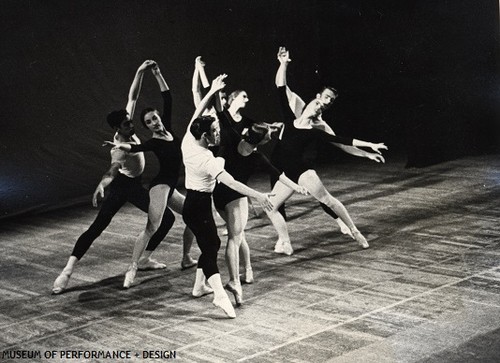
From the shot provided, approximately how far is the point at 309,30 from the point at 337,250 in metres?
6.19

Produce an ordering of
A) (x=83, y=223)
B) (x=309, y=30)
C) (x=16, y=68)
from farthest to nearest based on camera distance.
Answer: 1. (x=309, y=30)
2. (x=16, y=68)
3. (x=83, y=223)

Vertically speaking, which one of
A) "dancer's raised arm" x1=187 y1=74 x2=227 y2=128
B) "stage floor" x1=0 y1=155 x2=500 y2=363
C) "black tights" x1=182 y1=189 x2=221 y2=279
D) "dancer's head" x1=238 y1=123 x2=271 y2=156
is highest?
"dancer's raised arm" x1=187 y1=74 x2=227 y2=128

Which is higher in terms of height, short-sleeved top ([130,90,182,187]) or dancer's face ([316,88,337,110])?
dancer's face ([316,88,337,110])

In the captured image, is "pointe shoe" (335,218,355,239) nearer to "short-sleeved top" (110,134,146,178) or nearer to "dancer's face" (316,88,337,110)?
"dancer's face" (316,88,337,110)

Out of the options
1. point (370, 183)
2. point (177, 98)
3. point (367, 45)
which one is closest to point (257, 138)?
point (370, 183)

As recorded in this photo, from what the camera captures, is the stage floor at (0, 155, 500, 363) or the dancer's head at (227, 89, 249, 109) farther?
the dancer's head at (227, 89, 249, 109)

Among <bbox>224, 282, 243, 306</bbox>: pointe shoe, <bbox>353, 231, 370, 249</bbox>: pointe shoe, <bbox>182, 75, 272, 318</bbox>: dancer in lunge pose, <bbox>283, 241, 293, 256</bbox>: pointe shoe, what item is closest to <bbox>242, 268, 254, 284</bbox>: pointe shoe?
<bbox>224, 282, 243, 306</bbox>: pointe shoe

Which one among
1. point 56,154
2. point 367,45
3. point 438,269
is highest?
point 367,45

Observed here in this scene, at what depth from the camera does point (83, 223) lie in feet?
30.7

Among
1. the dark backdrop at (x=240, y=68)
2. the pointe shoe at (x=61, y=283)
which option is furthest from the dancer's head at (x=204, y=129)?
the dark backdrop at (x=240, y=68)

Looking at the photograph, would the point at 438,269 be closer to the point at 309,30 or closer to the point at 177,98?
the point at 177,98

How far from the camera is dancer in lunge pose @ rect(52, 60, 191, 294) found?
672 cm

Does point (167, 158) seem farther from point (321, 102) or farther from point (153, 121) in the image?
point (321, 102)

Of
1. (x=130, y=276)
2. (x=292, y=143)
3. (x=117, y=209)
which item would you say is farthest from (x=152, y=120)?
(x=292, y=143)
